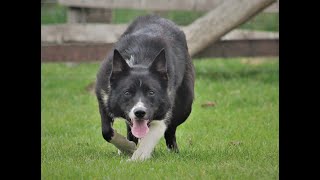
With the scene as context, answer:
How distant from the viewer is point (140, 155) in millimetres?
7219

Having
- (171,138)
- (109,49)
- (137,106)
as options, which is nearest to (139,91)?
(137,106)

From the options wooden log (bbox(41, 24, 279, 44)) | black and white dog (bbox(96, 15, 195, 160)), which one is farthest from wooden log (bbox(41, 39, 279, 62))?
black and white dog (bbox(96, 15, 195, 160))

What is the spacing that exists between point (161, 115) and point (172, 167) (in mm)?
565

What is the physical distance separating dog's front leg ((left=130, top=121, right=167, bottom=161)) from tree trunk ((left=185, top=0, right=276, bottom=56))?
421cm

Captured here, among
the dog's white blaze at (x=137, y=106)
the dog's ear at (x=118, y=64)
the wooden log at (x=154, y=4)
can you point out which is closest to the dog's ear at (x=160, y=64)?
the dog's ear at (x=118, y=64)

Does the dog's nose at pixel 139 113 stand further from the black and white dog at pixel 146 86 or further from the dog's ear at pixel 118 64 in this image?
the dog's ear at pixel 118 64

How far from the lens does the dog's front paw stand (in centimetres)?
717

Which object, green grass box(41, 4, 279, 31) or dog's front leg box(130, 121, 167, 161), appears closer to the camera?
dog's front leg box(130, 121, 167, 161)

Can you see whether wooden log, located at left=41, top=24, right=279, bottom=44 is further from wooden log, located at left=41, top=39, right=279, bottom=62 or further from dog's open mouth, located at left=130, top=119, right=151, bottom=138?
dog's open mouth, located at left=130, top=119, right=151, bottom=138

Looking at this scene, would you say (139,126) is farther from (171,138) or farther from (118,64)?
(171,138)

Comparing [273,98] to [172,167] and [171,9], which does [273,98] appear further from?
[172,167]

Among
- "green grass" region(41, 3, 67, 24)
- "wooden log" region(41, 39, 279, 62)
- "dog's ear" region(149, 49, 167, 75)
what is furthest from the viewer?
"green grass" region(41, 3, 67, 24)
